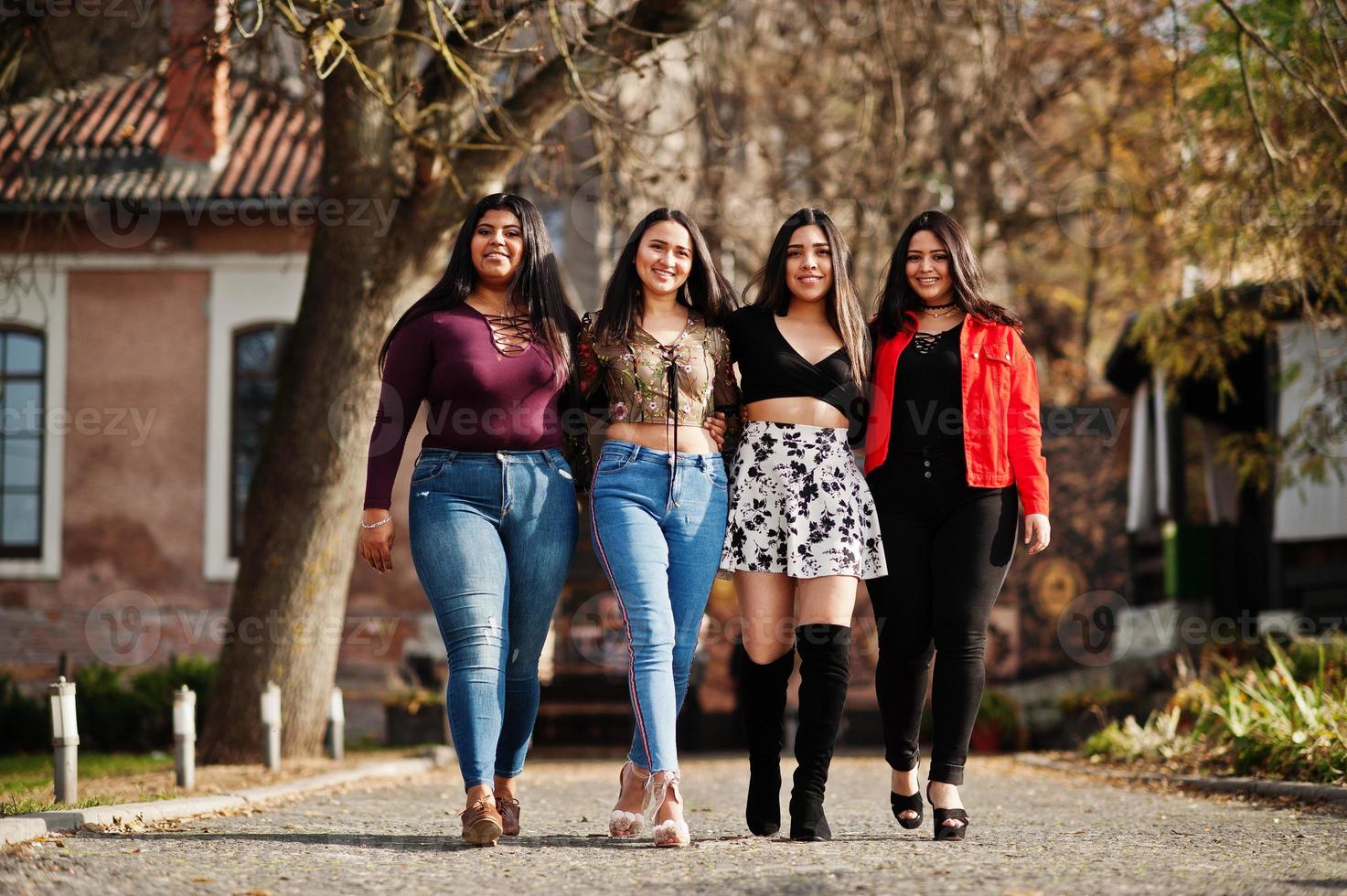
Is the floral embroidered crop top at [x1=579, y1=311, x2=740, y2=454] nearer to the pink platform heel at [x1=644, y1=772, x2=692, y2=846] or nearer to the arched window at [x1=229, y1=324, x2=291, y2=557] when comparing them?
the pink platform heel at [x1=644, y1=772, x2=692, y2=846]

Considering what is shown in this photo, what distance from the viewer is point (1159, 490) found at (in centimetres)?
1700

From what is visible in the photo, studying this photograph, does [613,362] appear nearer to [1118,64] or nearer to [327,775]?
[327,775]

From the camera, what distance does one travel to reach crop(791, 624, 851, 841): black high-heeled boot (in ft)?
16.4

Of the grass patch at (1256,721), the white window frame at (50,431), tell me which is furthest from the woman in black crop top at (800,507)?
the white window frame at (50,431)

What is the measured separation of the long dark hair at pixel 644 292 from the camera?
206 inches

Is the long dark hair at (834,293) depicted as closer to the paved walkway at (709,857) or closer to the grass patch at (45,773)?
the paved walkway at (709,857)

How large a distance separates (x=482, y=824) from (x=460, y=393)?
141 centimetres

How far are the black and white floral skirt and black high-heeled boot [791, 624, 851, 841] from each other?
22 centimetres

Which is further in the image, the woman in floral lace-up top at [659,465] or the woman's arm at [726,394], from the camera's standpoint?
the woman's arm at [726,394]

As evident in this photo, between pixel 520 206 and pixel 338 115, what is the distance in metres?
4.45

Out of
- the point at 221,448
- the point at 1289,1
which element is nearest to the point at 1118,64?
the point at 1289,1

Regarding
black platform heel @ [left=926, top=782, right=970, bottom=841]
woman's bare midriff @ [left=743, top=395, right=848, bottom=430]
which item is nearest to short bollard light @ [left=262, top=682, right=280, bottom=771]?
woman's bare midriff @ [left=743, top=395, right=848, bottom=430]

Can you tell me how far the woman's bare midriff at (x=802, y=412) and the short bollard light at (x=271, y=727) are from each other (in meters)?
5.00

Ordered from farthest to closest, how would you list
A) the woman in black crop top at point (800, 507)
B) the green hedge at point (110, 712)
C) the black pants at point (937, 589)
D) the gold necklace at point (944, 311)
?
the green hedge at point (110, 712)
the gold necklace at point (944, 311)
the black pants at point (937, 589)
the woman in black crop top at point (800, 507)
